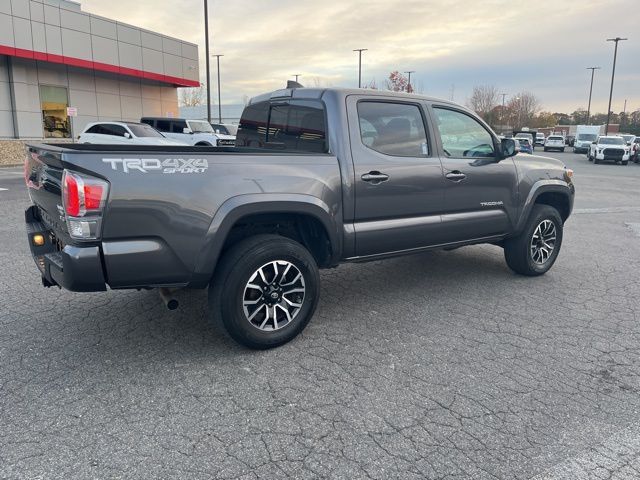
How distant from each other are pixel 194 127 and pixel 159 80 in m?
8.33

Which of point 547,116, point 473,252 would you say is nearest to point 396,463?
point 473,252

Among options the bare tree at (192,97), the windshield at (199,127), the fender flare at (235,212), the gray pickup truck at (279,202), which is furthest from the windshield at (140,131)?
the bare tree at (192,97)

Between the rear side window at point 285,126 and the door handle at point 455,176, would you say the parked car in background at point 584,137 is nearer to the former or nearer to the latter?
the door handle at point 455,176

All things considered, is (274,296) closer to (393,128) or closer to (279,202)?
(279,202)

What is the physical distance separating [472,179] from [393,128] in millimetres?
1039

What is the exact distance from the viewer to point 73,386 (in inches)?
123

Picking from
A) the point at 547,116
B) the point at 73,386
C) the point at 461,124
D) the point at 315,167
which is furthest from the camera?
the point at 547,116

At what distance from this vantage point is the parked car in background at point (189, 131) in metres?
20.6

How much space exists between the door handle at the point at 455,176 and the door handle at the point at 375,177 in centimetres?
79

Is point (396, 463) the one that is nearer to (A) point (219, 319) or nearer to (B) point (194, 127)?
(A) point (219, 319)

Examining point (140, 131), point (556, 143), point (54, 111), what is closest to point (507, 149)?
point (140, 131)

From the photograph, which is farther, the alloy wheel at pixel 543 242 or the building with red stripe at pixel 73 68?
the building with red stripe at pixel 73 68

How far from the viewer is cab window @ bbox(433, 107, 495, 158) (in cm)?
472

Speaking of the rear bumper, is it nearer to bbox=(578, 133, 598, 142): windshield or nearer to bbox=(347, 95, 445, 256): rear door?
bbox=(347, 95, 445, 256): rear door
